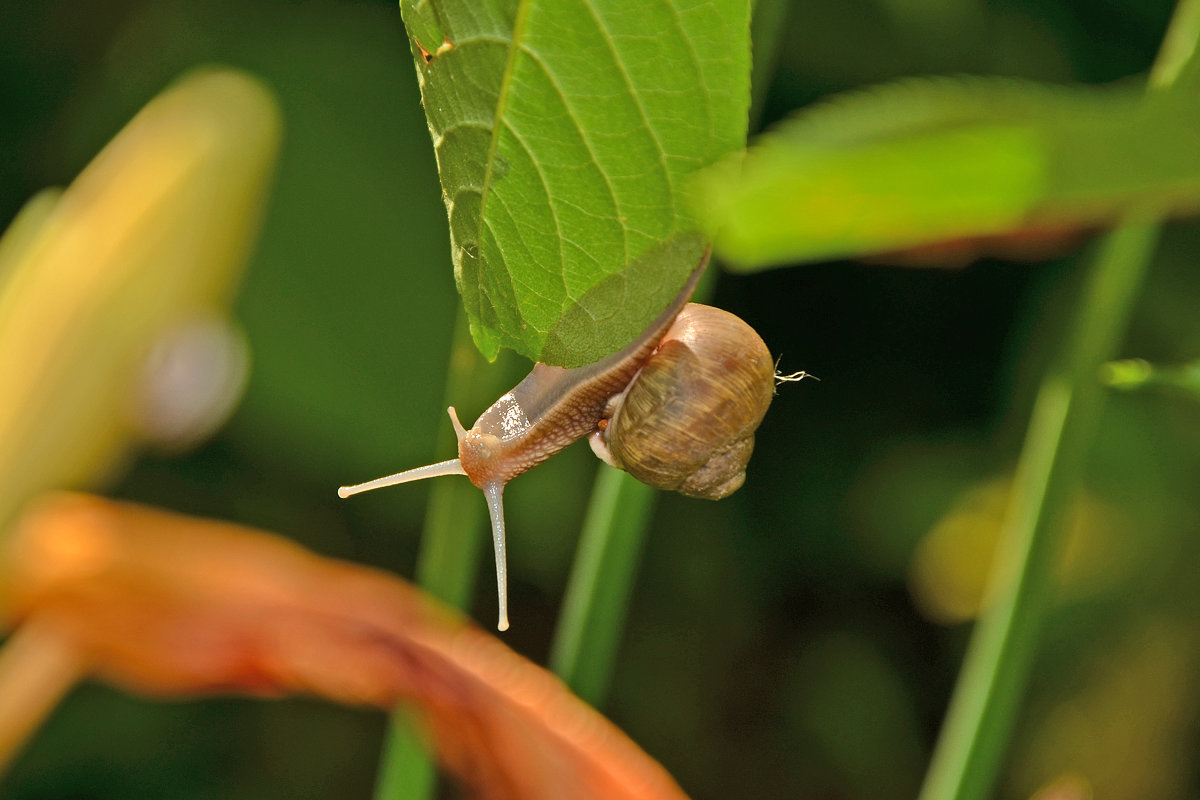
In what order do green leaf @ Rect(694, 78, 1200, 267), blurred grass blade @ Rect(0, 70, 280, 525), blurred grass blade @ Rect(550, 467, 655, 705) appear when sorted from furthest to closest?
1. blurred grass blade @ Rect(0, 70, 280, 525)
2. blurred grass blade @ Rect(550, 467, 655, 705)
3. green leaf @ Rect(694, 78, 1200, 267)

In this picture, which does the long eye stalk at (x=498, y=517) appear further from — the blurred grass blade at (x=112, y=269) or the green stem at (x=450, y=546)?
the blurred grass blade at (x=112, y=269)

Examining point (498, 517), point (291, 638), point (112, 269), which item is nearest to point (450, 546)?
point (498, 517)

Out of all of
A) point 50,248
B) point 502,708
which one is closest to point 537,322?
point 502,708

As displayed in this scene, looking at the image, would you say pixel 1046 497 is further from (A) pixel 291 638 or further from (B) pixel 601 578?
(A) pixel 291 638

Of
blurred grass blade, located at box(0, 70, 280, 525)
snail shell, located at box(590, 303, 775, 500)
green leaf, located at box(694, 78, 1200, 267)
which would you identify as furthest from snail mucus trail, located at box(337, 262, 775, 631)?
blurred grass blade, located at box(0, 70, 280, 525)

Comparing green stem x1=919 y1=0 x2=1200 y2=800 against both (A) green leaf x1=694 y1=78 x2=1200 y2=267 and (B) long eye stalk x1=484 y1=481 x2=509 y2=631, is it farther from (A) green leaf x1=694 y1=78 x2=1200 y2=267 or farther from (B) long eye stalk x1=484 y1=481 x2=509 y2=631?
(A) green leaf x1=694 y1=78 x2=1200 y2=267

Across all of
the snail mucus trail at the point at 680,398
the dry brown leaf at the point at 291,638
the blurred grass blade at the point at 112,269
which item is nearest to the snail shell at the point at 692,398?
the snail mucus trail at the point at 680,398
